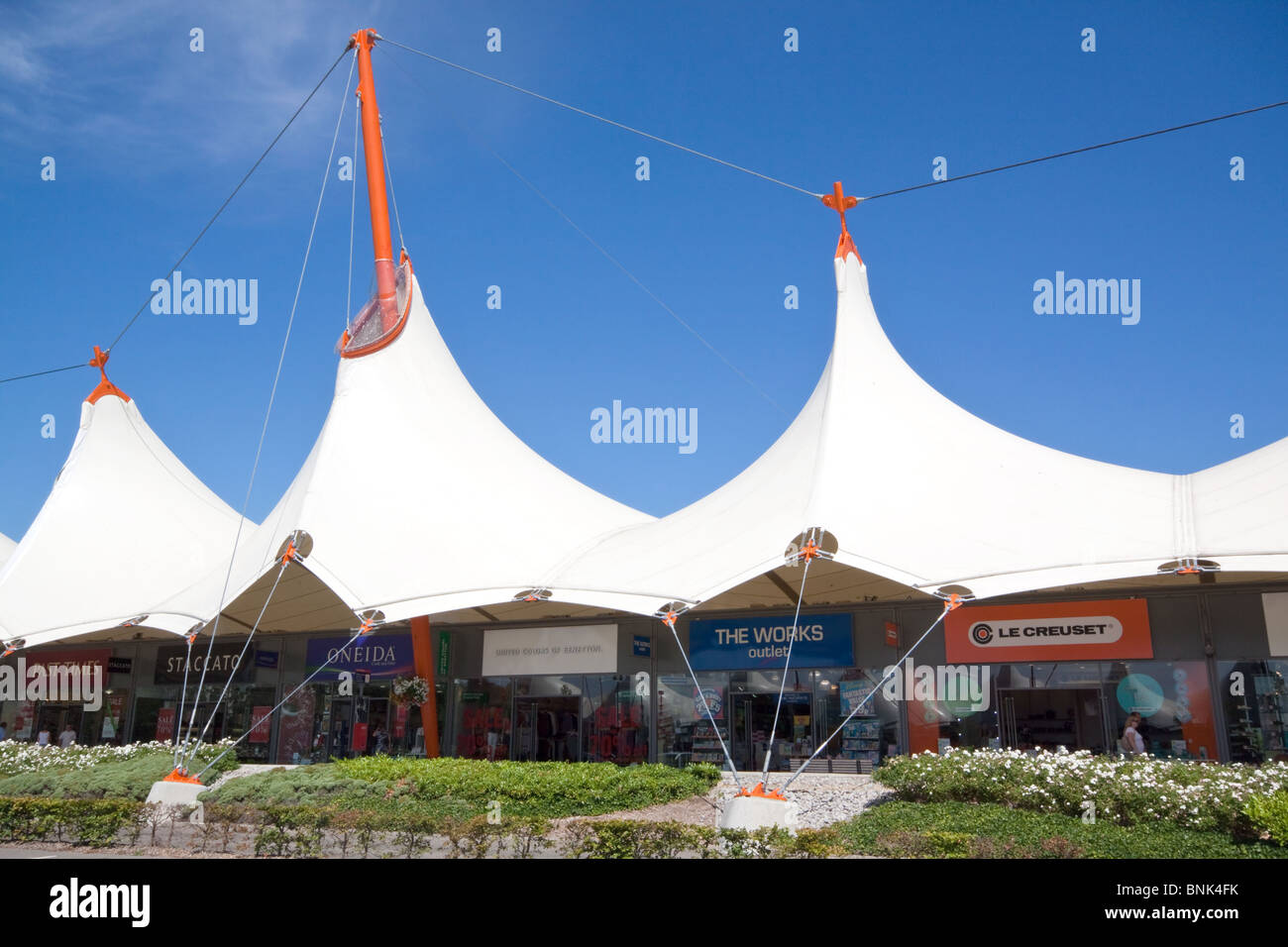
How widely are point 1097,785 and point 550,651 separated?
38.4ft

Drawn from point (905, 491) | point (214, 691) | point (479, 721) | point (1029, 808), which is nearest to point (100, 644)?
point (214, 691)

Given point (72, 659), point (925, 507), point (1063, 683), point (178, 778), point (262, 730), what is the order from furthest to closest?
point (72, 659)
point (262, 730)
point (1063, 683)
point (925, 507)
point (178, 778)

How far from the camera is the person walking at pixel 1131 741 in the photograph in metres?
14.6

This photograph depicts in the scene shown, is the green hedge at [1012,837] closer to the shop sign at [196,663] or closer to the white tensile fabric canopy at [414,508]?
the white tensile fabric canopy at [414,508]

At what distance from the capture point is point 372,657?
21625mm

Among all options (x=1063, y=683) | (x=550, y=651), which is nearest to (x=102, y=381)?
(x=550, y=651)

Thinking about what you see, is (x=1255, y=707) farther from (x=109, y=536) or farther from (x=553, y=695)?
(x=109, y=536)

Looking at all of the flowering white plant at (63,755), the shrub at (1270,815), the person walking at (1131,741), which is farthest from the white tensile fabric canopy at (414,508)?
the shrub at (1270,815)

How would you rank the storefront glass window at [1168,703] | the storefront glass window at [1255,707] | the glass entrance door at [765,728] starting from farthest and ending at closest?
the glass entrance door at [765,728] < the storefront glass window at [1168,703] < the storefront glass window at [1255,707]

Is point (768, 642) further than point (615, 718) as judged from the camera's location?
No

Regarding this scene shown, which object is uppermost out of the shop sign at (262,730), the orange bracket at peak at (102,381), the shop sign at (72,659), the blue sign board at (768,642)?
the orange bracket at peak at (102,381)

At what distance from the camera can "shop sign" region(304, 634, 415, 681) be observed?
21156mm

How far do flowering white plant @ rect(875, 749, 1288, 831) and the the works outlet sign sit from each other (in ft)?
11.3

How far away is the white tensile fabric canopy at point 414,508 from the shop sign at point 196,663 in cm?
315
